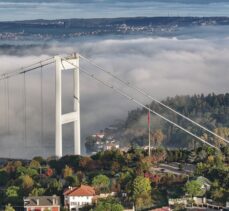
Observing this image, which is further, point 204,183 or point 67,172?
point 67,172

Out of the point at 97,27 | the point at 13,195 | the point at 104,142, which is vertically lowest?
the point at 13,195

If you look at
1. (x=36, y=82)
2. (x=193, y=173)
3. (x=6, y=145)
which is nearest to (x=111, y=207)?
(x=193, y=173)

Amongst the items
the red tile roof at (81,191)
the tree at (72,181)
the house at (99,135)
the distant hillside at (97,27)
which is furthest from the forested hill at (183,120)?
the distant hillside at (97,27)

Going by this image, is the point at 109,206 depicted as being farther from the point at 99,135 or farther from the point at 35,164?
the point at 99,135

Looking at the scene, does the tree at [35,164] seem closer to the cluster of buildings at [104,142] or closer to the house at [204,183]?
the house at [204,183]

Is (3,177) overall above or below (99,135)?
below

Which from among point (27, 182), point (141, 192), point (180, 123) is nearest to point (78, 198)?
point (141, 192)

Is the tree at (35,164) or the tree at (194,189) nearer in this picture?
the tree at (194,189)
